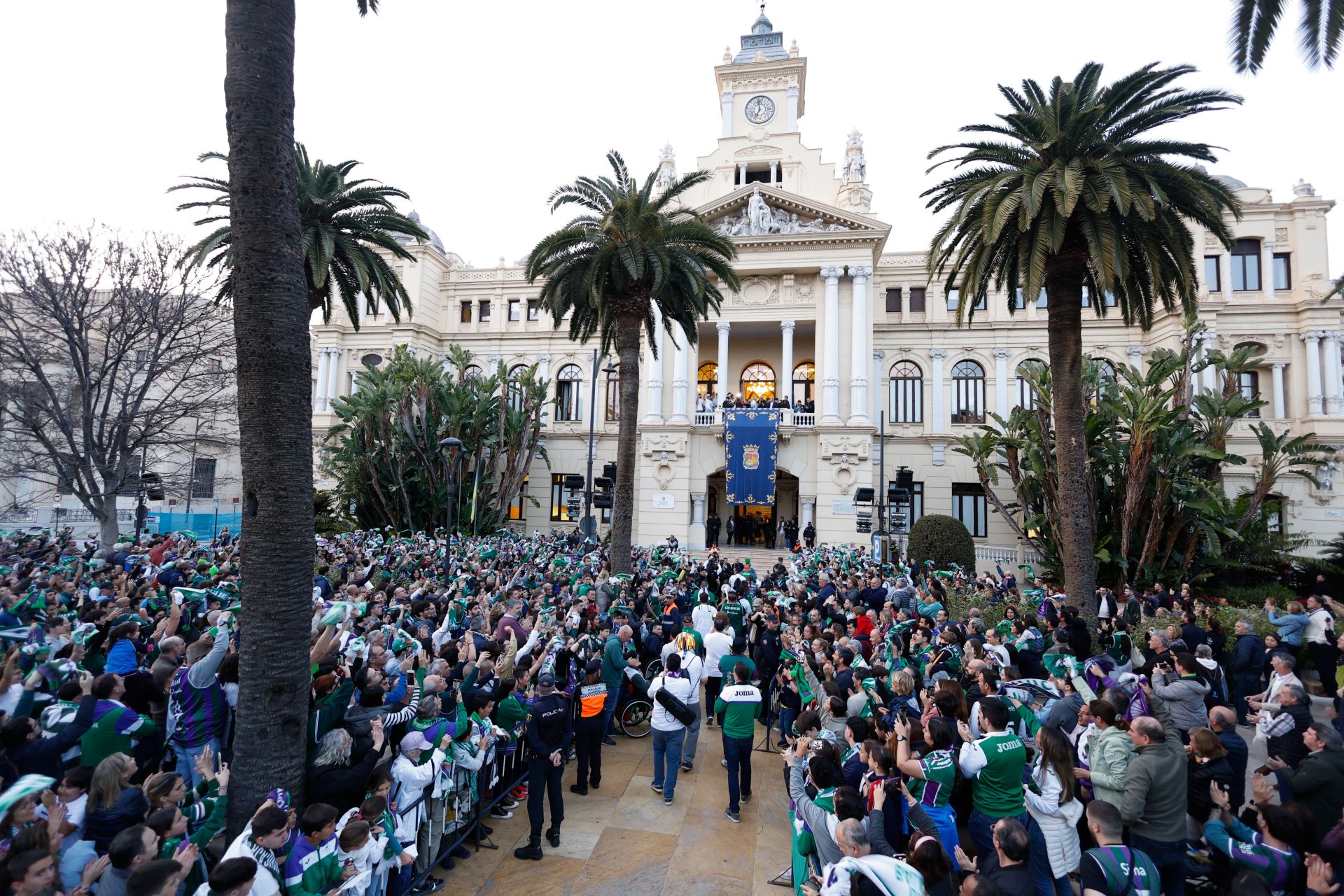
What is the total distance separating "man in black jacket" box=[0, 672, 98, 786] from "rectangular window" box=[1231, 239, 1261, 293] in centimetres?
4173

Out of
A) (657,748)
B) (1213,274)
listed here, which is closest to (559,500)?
(657,748)

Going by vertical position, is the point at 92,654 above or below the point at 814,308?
below

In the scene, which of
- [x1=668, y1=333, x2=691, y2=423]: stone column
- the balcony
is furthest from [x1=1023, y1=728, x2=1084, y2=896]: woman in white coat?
[x1=668, y1=333, x2=691, y2=423]: stone column

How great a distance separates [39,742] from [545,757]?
158 inches

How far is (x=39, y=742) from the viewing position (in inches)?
199

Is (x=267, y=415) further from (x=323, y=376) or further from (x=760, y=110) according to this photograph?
(x=323, y=376)

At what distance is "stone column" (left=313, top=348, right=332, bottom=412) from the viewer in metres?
37.9

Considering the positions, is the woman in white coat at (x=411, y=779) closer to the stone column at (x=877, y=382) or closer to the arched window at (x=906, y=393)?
the stone column at (x=877, y=382)

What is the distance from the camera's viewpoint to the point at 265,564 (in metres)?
5.23

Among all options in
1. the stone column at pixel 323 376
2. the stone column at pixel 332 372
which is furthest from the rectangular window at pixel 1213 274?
the stone column at pixel 323 376

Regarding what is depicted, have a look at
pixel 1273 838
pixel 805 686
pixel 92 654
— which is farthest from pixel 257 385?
pixel 1273 838

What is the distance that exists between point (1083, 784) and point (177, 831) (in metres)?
7.11

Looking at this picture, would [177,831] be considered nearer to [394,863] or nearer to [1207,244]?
[394,863]

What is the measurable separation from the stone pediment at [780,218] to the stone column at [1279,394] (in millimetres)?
18949
